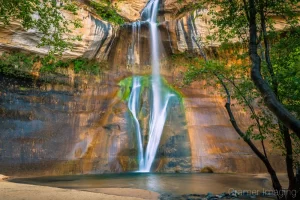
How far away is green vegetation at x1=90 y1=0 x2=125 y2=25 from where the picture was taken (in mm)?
22578

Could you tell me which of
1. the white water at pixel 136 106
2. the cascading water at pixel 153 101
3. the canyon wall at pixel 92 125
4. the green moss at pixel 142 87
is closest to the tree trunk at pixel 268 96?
the canyon wall at pixel 92 125

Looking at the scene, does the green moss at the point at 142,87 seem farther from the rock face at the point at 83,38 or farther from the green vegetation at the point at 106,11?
the green vegetation at the point at 106,11

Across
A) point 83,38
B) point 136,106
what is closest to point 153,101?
point 136,106

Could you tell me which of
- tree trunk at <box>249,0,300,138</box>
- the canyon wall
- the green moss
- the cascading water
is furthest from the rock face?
tree trunk at <box>249,0,300,138</box>

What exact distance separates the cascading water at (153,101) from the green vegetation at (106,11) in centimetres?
142

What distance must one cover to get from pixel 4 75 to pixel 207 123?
12720 millimetres

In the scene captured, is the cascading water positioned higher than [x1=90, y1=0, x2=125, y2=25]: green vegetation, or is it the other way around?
[x1=90, y1=0, x2=125, y2=25]: green vegetation

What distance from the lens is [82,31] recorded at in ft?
67.6

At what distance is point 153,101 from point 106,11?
8.30m

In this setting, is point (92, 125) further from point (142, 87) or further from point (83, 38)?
point (83, 38)

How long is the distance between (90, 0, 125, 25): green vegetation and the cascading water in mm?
1417

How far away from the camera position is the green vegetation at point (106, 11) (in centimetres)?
2258

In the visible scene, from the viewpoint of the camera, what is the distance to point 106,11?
75.5 feet

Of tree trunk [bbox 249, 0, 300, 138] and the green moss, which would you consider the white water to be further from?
tree trunk [bbox 249, 0, 300, 138]
